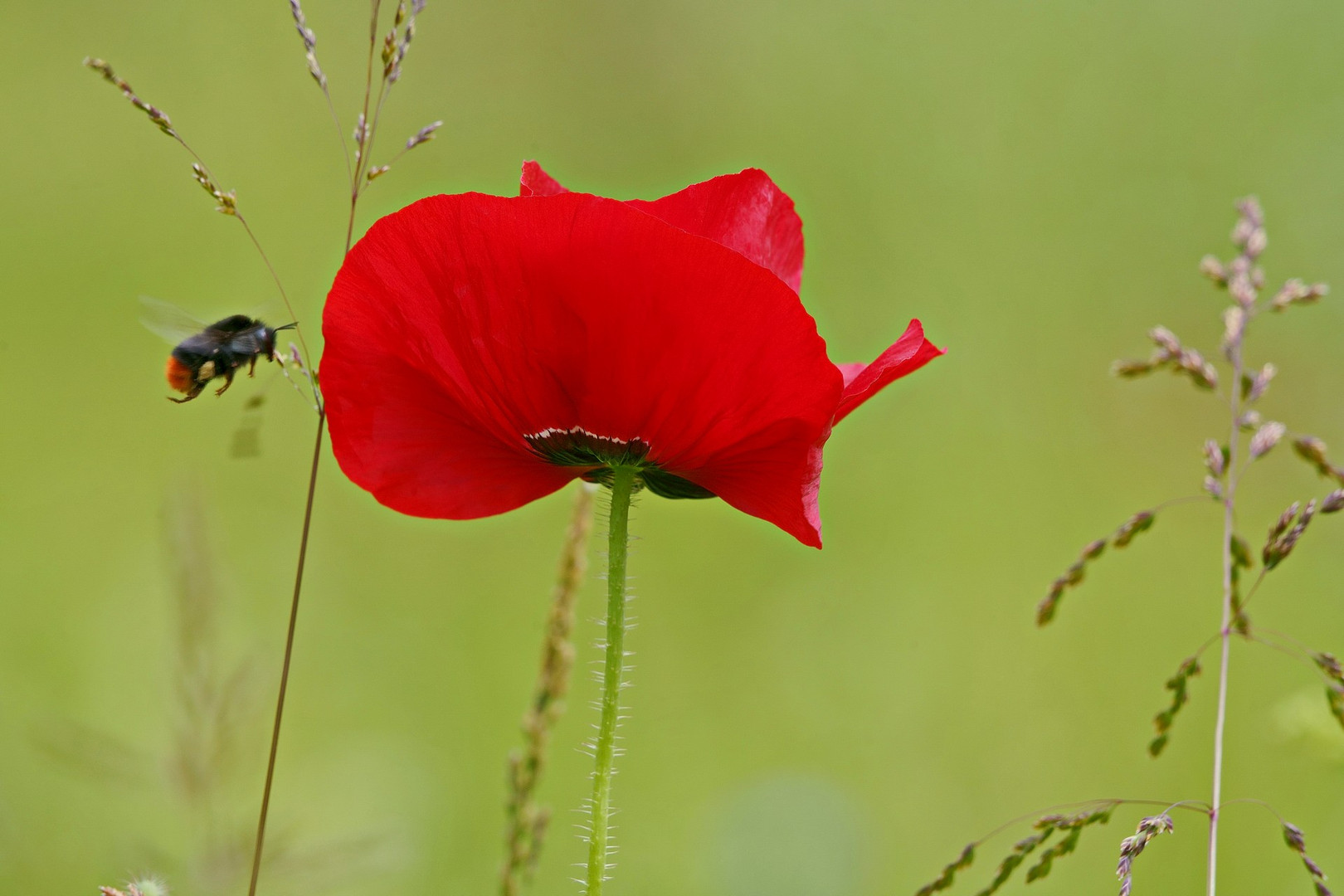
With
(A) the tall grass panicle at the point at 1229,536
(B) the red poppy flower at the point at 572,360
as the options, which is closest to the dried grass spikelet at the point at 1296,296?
(A) the tall grass panicle at the point at 1229,536

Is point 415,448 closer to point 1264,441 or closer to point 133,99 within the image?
point 133,99

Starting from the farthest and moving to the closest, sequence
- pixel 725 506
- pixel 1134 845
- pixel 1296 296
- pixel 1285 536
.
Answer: pixel 725 506, pixel 1296 296, pixel 1285 536, pixel 1134 845

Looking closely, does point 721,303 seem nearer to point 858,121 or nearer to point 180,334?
point 180,334

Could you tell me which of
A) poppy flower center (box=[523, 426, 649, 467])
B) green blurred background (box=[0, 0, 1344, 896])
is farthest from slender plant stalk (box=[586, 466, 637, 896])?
green blurred background (box=[0, 0, 1344, 896])

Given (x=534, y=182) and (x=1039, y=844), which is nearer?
(x=1039, y=844)

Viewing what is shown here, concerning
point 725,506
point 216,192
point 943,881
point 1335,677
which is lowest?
point 943,881

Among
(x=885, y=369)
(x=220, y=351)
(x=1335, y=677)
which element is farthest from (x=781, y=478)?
(x=220, y=351)
